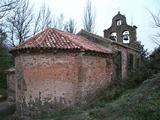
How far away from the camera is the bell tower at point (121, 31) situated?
28.5m

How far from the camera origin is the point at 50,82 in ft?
59.7

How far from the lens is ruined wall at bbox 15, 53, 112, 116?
18.2 metres

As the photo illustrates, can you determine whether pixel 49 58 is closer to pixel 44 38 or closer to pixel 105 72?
pixel 44 38

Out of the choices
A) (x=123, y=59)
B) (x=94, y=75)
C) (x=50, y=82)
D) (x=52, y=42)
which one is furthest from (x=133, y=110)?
(x=123, y=59)

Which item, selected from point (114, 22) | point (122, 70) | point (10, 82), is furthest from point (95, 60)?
point (10, 82)

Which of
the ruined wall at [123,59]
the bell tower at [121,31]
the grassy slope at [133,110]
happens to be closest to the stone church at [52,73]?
the grassy slope at [133,110]

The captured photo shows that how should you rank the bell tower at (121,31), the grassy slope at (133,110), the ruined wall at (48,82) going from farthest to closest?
the bell tower at (121,31)
the ruined wall at (48,82)
the grassy slope at (133,110)

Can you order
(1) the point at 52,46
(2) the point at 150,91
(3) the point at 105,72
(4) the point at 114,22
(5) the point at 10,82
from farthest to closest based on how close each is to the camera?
(5) the point at 10,82, (4) the point at 114,22, (3) the point at 105,72, (1) the point at 52,46, (2) the point at 150,91

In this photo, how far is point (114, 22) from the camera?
2859cm

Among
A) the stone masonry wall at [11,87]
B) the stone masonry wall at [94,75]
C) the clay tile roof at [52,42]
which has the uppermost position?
the clay tile roof at [52,42]

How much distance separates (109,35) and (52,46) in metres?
12.2

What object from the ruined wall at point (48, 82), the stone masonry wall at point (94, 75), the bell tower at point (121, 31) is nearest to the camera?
the ruined wall at point (48, 82)

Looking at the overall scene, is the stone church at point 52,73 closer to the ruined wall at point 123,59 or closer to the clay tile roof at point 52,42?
the clay tile roof at point 52,42

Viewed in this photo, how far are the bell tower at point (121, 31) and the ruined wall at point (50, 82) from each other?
1042cm
